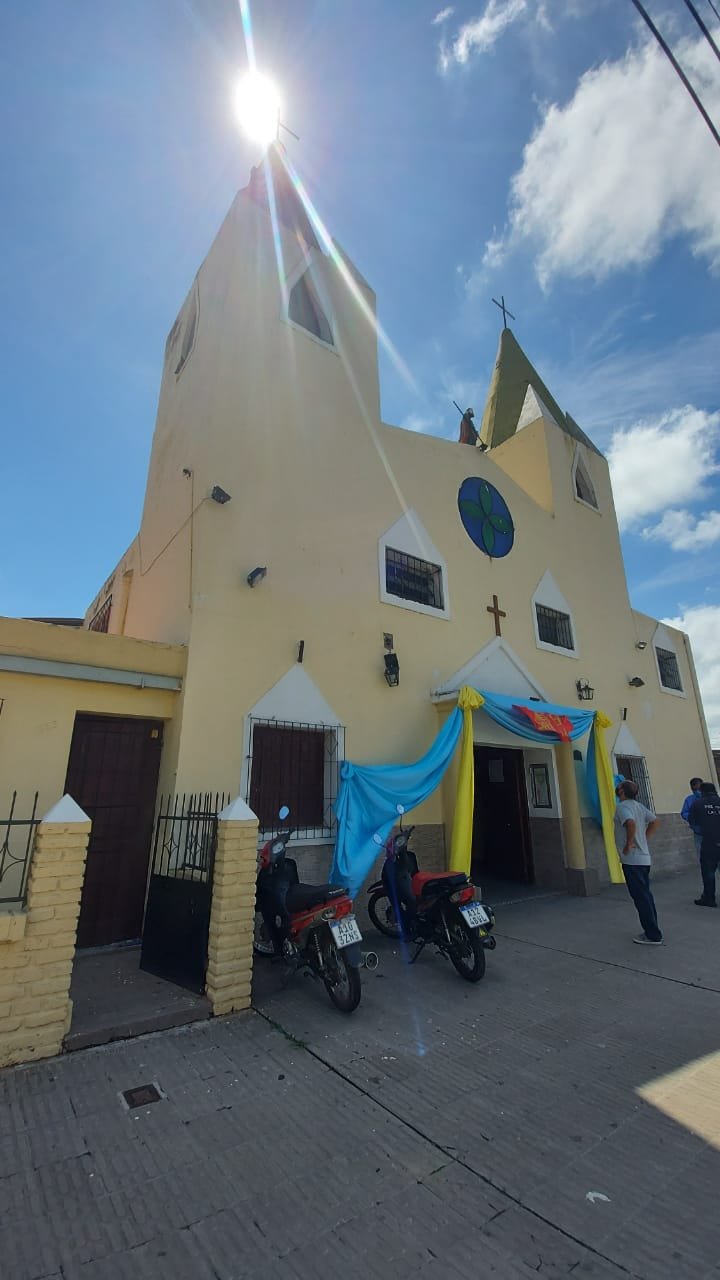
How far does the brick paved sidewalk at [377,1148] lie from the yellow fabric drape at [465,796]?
2295 millimetres

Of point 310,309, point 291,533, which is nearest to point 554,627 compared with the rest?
point 291,533

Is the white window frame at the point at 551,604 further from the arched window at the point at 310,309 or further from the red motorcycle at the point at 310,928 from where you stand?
the red motorcycle at the point at 310,928

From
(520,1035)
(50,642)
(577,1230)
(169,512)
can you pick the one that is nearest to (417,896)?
(520,1035)

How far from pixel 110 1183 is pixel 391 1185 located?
119cm

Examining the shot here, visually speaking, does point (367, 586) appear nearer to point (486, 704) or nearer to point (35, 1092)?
point (486, 704)

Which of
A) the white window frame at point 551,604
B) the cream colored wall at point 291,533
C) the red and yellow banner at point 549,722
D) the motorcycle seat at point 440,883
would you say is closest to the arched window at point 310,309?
the cream colored wall at point 291,533

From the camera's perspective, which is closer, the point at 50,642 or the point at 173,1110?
the point at 173,1110

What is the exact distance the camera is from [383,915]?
6320mm

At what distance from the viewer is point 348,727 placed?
707cm

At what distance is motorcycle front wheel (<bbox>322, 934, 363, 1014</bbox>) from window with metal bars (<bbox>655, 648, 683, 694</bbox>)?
40.3 feet

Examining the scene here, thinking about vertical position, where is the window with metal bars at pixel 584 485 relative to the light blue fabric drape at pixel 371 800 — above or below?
above

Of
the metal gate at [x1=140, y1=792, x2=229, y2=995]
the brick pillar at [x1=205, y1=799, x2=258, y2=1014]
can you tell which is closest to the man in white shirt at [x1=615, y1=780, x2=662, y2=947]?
the brick pillar at [x1=205, y1=799, x2=258, y2=1014]

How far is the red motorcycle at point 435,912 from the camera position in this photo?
16.2 ft

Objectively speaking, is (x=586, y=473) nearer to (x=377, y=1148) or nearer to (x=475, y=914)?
(x=475, y=914)
